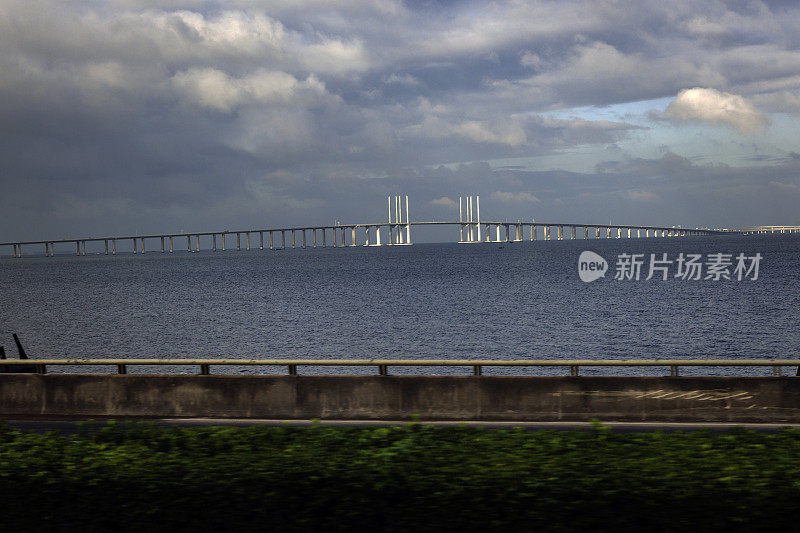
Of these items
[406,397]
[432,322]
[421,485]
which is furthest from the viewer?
[432,322]

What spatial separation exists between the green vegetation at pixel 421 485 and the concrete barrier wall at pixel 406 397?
7.72 meters

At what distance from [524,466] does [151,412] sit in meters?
11.3

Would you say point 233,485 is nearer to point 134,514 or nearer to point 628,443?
point 134,514

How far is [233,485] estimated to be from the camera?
5.49 meters

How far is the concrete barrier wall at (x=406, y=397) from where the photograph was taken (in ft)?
46.9

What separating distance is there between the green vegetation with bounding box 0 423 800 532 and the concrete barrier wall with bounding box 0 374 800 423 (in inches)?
304

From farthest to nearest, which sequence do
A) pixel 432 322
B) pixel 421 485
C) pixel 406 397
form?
pixel 432 322 → pixel 406 397 → pixel 421 485

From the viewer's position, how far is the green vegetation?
16.1 feet

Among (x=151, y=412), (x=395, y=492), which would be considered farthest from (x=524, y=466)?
(x=151, y=412)

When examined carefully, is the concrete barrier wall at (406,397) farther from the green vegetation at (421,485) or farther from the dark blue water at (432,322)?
the dark blue water at (432,322)

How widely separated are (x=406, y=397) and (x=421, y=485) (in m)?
9.67

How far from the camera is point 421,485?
17.7 feet

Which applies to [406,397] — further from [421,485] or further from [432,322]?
[432,322]

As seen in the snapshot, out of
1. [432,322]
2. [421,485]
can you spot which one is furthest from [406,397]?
[432,322]
